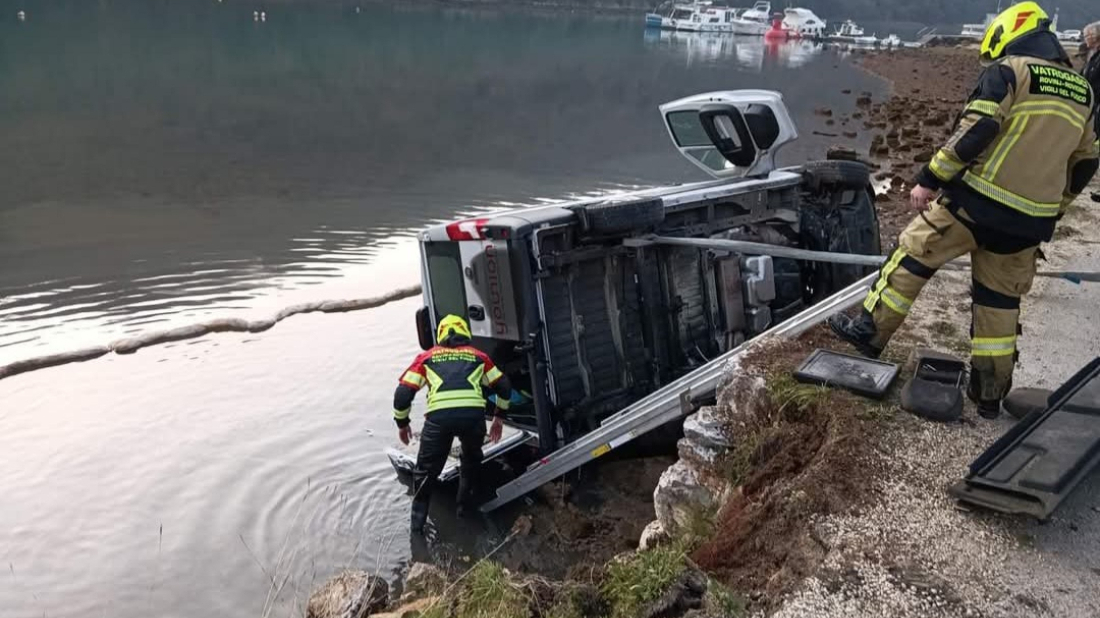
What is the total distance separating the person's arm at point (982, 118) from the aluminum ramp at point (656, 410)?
1.65m

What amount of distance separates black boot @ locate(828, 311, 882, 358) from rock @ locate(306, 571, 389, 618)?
2881 millimetres

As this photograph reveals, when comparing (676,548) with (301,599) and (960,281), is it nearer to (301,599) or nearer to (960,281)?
(301,599)

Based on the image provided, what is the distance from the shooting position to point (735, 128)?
743cm

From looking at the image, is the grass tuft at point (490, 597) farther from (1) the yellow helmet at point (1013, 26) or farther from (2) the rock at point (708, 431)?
(1) the yellow helmet at point (1013, 26)

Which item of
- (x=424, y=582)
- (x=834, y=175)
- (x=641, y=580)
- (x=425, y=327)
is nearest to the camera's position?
(x=641, y=580)

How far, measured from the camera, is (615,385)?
620 cm

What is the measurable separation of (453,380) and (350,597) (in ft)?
5.15

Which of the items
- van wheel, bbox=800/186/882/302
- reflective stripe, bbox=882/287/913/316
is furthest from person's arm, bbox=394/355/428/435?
van wheel, bbox=800/186/882/302

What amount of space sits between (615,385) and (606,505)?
86cm

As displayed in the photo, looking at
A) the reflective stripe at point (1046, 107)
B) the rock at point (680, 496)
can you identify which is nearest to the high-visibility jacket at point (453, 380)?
the rock at point (680, 496)

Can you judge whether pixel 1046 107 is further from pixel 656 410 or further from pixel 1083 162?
pixel 656 410

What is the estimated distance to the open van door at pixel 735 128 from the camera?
24.0 ft

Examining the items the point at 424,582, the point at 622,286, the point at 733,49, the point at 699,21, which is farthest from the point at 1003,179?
the point at 699,21

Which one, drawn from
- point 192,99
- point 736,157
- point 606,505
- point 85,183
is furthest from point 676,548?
point 192,99
